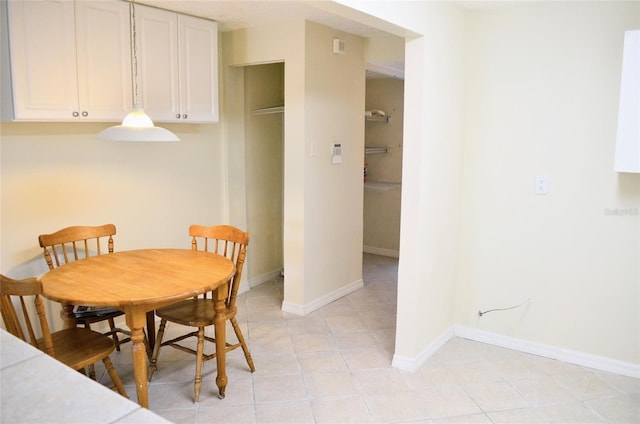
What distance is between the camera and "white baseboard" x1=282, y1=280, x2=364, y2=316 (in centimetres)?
412

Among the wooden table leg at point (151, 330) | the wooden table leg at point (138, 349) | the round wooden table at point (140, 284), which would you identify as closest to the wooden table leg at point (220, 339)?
the round wooden table at point (140, 284)

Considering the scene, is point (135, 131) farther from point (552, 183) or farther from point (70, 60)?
point (552, 183)

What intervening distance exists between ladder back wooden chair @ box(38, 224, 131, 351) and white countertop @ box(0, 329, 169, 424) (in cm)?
171

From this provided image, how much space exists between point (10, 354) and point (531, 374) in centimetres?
288

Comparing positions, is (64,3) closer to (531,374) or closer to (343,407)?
(343,407)

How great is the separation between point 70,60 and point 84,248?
124 centimetres

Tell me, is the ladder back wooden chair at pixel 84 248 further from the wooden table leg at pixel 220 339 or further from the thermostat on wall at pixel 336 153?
the thermostat on wall at pixel 336 153

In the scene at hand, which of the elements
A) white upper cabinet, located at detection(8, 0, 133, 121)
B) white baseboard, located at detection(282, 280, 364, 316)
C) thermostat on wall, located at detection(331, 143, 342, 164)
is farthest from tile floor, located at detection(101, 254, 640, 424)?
white upper cabinet, located at detection(8, 0, 133, 121)

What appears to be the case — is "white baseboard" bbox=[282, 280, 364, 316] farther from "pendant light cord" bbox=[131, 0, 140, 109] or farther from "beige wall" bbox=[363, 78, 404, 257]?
"pendant light cord" bbox=[131, 0, 140, 109]

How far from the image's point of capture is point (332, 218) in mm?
4352

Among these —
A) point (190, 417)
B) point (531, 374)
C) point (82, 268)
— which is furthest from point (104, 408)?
point (531, 374)

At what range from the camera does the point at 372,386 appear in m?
2.95

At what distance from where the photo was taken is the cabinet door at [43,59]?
269cm

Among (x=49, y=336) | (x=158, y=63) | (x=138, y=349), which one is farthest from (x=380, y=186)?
(x=49, y=336)
